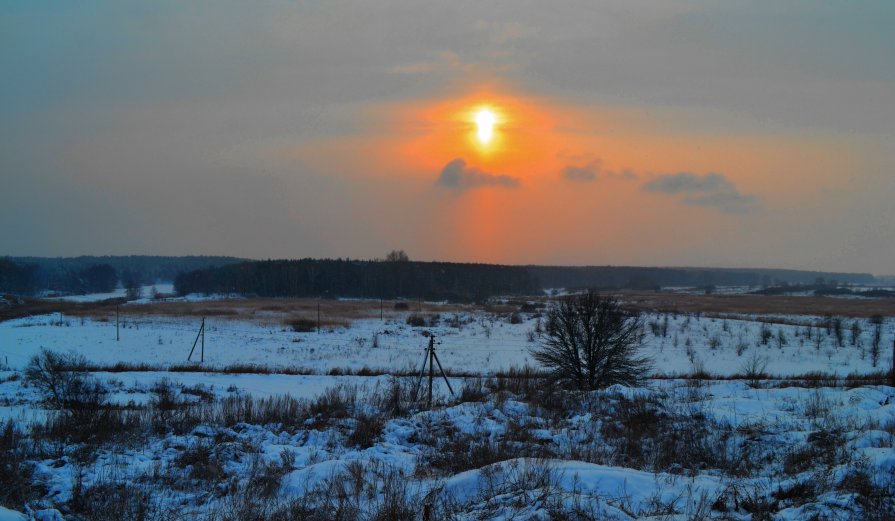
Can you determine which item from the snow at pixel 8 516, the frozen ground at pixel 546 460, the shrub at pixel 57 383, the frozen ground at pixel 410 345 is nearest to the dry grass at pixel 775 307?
the frozen ground at pixel 410 345

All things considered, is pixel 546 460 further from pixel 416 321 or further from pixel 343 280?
pixel 343 280

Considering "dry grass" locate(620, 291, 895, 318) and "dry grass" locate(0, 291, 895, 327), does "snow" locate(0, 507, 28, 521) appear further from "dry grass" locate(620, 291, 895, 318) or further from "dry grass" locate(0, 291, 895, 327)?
"dry grass" locate(620, 291, 895, 318)

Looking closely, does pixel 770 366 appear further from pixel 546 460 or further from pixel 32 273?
pixel 32 273

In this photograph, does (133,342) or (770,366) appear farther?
(133,342)

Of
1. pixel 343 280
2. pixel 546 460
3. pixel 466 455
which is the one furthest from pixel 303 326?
pixel 343 280

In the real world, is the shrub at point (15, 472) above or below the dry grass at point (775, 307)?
above

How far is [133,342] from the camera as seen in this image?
1395 inches

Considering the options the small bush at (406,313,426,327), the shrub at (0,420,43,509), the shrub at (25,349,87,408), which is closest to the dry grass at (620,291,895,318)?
the small bush at (406,313,426,327)

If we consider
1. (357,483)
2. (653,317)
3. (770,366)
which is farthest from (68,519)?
(653,317)

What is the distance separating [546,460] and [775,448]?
383 centimetres

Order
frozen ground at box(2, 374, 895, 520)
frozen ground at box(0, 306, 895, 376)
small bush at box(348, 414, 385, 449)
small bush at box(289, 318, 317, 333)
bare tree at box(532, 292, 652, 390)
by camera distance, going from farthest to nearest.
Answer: small bush at box(289, 318, 317, 333), frozen ground at box(0, 306, 895, 376), bare tree at box(532, 292, 652, 390), small bush at box(348, 414, 385, 449), frozen ground at box(2, 374, 895, 520)

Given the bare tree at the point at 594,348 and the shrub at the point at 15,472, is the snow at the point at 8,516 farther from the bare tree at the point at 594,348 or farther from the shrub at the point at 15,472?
the bare tree at the point at 594,348

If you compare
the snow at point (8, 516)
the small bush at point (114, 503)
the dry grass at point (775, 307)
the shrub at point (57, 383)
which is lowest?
the dry grass at point (775, 307)

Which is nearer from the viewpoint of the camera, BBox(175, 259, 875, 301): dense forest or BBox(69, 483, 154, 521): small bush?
BBox(69, 483, 154, 521): small bush
